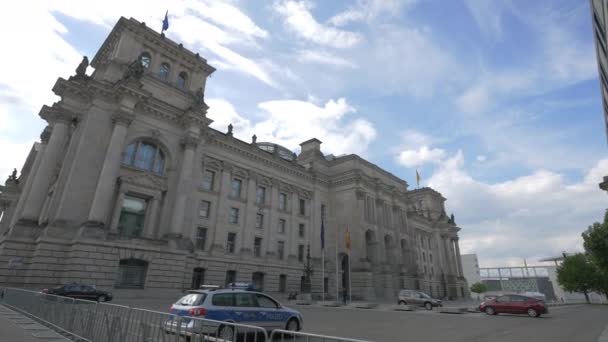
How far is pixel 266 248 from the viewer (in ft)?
134

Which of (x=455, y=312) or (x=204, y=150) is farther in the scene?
(x=204, y=150)

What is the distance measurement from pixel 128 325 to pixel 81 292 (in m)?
18.5

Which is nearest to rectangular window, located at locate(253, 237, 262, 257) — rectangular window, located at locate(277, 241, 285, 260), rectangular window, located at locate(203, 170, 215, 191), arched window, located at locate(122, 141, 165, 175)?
rectangular window, located at locate(277, 241, 285, 260)

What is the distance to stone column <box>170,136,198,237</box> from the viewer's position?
30.6 meters

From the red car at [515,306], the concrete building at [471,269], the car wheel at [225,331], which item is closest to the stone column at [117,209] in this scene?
the car wheel at [225,331]

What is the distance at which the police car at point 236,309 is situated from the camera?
32.1ft

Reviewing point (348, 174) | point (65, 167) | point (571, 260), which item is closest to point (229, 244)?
point (65, 167)

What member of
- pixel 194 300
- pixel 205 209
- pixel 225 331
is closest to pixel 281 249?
pixel 205 209

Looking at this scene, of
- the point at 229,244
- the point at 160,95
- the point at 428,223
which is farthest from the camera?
the point at 428,223

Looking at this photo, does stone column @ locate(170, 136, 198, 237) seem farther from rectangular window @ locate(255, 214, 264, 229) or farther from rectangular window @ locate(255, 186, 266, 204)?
rectangular window @ locate(255, 186, 266, 204)

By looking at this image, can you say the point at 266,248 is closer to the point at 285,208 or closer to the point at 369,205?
the point at 285,208

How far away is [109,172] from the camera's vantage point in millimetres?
27703

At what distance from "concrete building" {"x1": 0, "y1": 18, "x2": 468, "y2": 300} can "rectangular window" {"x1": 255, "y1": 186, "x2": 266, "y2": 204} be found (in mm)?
159

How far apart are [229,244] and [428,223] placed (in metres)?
55.2
